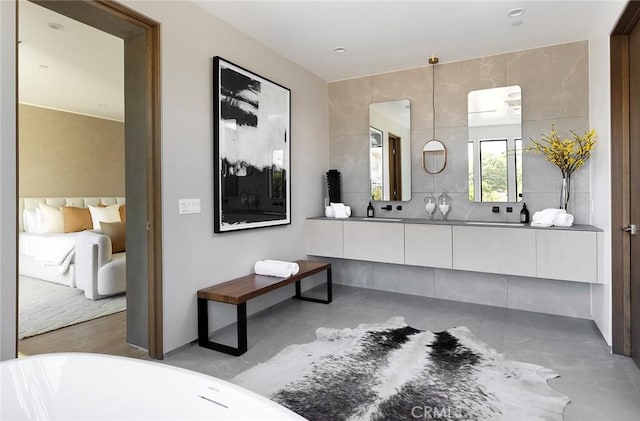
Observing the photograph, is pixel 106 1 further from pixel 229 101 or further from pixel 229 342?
pixel 229 342

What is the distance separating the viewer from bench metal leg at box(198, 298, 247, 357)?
2.69 m

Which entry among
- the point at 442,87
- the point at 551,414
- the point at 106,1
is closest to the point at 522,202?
the point at 442,87

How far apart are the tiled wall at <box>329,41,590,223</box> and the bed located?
2838mm

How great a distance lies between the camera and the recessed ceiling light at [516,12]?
290 cm

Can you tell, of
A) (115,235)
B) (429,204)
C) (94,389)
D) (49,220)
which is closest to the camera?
(94,389)

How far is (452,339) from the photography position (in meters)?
2.94

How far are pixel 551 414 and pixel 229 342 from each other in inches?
85.3

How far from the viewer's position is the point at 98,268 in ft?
13.4

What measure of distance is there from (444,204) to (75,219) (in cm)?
544

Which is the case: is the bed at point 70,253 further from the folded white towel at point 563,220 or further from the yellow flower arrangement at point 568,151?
the yellow flower arrangement at point 568,151

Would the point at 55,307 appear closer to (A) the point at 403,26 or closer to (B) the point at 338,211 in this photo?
(B) the point at 338,211

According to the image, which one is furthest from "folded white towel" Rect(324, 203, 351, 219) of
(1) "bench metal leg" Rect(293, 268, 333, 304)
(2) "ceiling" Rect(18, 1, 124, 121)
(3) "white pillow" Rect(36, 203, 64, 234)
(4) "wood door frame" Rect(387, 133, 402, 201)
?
(3) "white pillow" Rect(36, 203, 64, 234)

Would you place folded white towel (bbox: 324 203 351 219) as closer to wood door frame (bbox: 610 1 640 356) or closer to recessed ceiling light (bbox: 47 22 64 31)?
wood door frame (bbox: 610 1 640 356)

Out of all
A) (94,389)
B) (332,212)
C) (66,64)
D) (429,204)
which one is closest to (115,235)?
(66,64)
